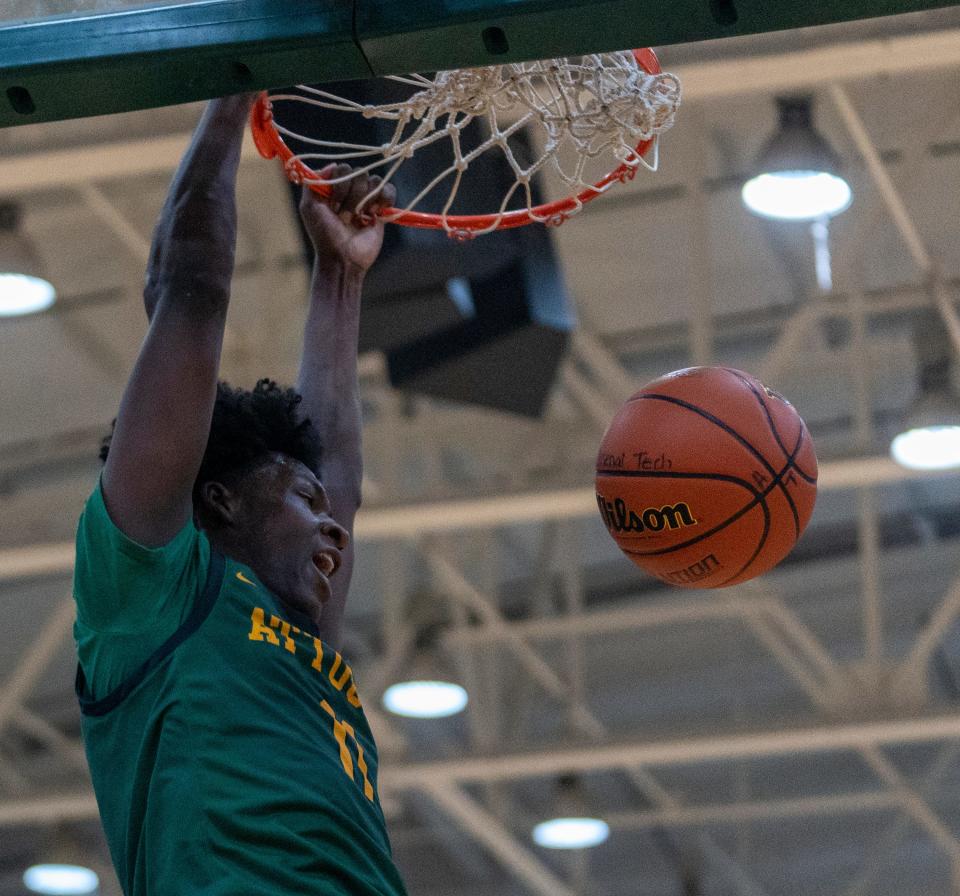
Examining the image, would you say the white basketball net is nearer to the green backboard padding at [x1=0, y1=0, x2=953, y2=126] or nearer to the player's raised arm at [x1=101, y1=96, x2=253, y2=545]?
the green backboard padding at [x1=0, y1=0, x2=953, y2=126]

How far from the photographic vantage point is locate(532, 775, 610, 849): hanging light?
10703mm

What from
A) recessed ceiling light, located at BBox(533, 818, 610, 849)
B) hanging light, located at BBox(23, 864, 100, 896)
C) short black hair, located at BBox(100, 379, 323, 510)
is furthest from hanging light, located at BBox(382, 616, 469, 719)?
short black hair, located at BBox(100, 379, 323, 510)

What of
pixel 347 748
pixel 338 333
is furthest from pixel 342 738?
pixel 338 333

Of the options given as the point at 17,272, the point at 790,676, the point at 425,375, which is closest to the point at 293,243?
the point at 17,272

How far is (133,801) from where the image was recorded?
2.60 m

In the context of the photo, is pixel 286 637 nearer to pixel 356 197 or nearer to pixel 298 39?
pixel 298 39

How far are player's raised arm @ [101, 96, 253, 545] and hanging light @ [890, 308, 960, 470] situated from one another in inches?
207

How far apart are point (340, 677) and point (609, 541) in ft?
32.1

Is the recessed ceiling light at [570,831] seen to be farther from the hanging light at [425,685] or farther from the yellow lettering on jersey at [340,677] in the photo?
the yellow lettering on jersey at [340,677]

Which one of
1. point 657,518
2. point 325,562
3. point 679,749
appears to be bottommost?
point 325,562

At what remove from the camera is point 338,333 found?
3447 mm

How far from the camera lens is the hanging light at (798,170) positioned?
6.66 m

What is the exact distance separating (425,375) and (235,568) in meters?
4.12

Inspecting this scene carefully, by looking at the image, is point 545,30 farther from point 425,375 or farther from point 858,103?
point 858,103
